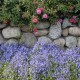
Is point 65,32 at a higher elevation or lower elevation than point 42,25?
lower

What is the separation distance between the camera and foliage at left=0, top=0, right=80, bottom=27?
14.3 feet

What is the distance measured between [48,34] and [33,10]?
50 centimetres

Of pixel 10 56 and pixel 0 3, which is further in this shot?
pixel 0 3

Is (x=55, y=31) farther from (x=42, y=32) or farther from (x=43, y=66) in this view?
(x=43, y=66)

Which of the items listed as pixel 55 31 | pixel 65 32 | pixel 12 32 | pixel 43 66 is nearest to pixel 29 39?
pixel 12 32

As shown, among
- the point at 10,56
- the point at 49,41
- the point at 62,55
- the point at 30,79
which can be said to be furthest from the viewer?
the point at 49,41

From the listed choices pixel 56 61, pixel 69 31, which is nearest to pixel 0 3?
pixel 69 31

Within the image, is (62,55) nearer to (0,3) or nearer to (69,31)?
(69,31)

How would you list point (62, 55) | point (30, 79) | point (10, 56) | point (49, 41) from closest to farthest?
point (30, 79) < point (62, 55) < point (10, 56) < point (49, 41)

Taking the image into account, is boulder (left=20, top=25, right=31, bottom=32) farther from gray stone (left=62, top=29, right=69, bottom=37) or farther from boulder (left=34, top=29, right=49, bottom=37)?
gray stone (left=62, top=29, right=69, bottom=37)

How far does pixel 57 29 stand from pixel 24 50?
27.7 inches

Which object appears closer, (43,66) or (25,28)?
(43,66)

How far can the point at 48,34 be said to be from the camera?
4.52 metres

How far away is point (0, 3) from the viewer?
4625mm
